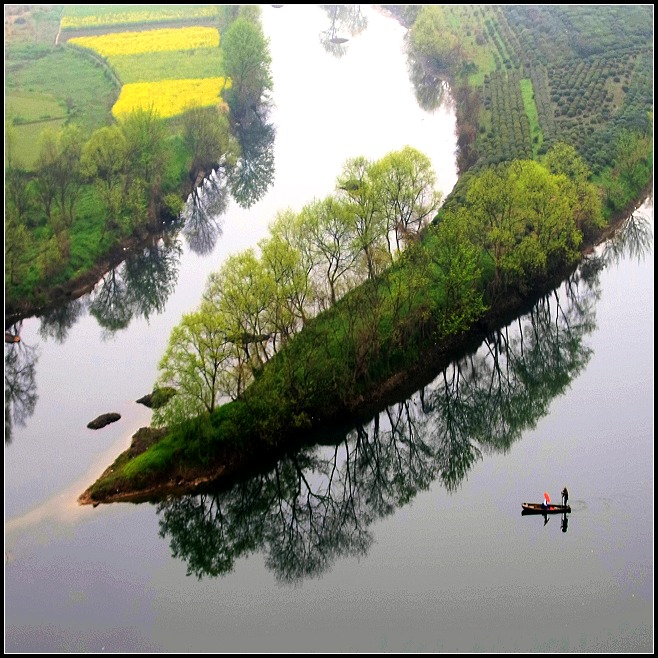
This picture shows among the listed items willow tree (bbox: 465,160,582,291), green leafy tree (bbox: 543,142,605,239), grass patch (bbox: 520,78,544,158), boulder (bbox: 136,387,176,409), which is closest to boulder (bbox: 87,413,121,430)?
boulder (bbox: 136,387,176,409)

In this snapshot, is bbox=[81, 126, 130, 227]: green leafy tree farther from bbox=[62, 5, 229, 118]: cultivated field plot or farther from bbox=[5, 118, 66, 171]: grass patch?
bbox=[62, 5, 229, 118]: cultivated field plot

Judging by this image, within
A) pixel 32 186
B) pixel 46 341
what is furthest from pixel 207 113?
pixel 46 341

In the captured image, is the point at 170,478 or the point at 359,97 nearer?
the point at 170,478

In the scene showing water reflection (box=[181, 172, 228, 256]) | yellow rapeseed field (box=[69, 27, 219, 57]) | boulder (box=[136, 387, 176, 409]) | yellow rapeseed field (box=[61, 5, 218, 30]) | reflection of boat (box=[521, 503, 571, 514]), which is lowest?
reflection of boat (box=[521, 503, 571, 514])

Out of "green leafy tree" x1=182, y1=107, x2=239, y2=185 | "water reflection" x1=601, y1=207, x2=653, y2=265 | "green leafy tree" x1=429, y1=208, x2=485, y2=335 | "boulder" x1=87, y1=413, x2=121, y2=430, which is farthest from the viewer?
"green leafy tree" x1=182, y1=107, x2=239, y2=185

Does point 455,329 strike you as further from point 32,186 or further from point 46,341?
point 32,186

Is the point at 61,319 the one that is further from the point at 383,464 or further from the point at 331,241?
the point at 383,464

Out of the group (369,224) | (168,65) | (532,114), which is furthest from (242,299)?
(168,65)
